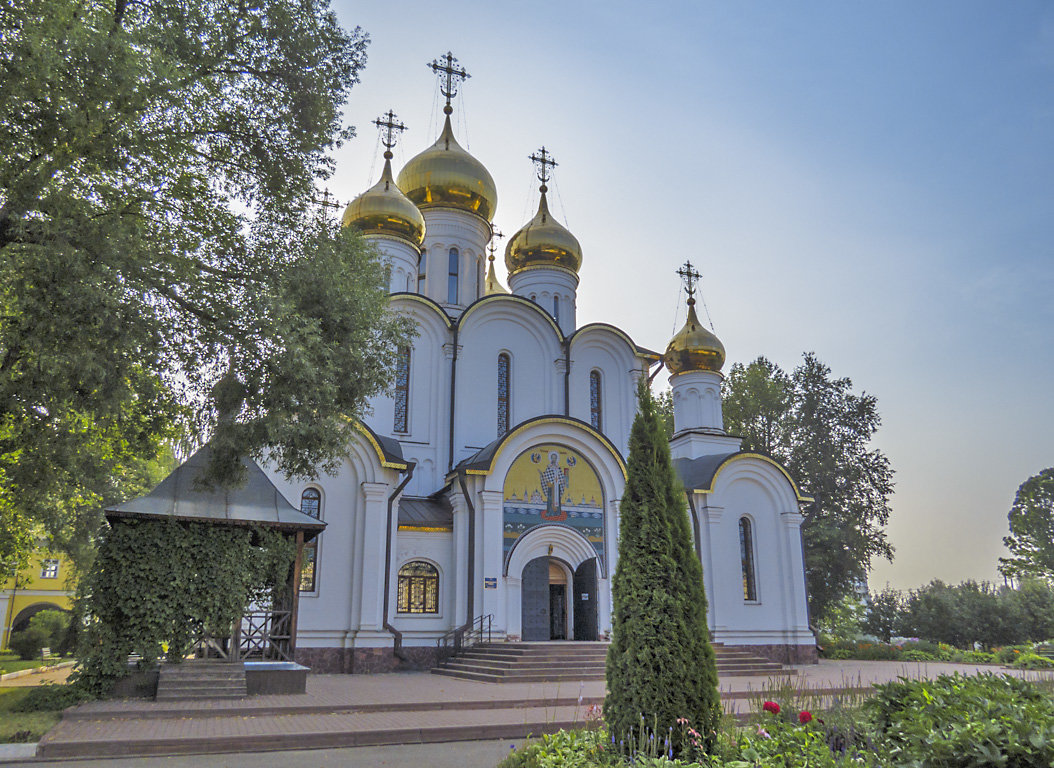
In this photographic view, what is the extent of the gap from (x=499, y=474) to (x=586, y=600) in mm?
3601

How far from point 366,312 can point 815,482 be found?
71.0 feet

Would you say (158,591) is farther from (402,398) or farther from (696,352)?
(696,352)

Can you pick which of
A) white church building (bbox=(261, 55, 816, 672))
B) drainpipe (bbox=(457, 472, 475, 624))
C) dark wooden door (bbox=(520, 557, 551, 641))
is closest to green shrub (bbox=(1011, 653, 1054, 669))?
white church building (bbox=(261, 55, 816, 672))

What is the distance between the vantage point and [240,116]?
957cm

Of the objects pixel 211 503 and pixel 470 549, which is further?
pixel 470 549

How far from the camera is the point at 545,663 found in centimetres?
1441

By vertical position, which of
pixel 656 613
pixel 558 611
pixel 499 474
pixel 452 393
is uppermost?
pixel 452 393

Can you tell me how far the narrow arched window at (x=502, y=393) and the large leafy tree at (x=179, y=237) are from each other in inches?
369

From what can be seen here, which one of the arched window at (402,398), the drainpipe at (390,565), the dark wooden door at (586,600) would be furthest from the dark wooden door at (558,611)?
the arched window at (402,398)

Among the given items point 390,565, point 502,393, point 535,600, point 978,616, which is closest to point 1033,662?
point 978,616

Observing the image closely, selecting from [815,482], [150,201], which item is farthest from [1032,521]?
[150,201]

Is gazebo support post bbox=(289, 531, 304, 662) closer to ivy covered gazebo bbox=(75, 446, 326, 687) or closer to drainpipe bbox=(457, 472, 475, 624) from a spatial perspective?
ivy covered gazebo bbox=(75, 446, 326, 687)

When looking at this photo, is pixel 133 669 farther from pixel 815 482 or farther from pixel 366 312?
pixel 815 482

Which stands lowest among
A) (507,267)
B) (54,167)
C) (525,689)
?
(525,689)
